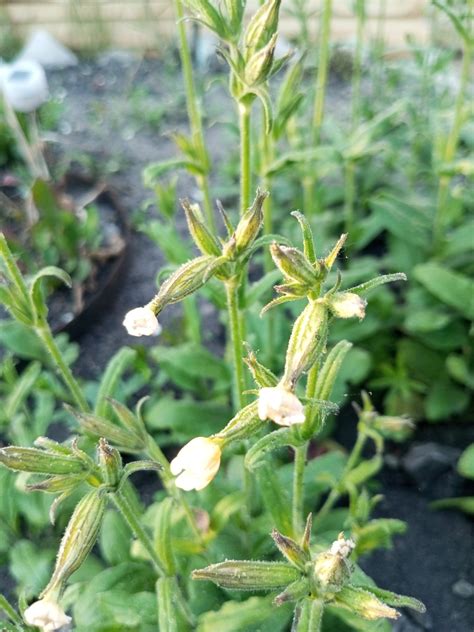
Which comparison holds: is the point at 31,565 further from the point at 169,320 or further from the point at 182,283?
the point at 169,320

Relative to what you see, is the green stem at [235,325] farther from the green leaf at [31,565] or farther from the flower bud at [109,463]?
the green leaf at [31,565]

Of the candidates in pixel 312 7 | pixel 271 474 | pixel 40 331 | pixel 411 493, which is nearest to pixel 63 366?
pixel 40 331

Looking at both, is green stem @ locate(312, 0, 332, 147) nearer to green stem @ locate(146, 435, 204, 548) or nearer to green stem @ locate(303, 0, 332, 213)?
green stem @ locate(303, 0, 332, 213)

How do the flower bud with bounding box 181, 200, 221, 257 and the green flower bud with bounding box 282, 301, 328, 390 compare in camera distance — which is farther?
the flower bud with bounding box 181, 200, 221, 257

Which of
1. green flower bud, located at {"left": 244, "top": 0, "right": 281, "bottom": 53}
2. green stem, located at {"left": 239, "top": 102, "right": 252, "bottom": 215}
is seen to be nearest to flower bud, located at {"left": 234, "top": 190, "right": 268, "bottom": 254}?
green stem, located at {"left": 239, "top": 102, "right": 252, "bottom": 215}

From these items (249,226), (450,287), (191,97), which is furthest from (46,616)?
(450,287)
